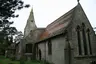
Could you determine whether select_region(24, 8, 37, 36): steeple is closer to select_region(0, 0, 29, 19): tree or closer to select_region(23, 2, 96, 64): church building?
select_region(23, 2, 96, 64): church building

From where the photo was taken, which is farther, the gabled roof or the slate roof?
the slate roof

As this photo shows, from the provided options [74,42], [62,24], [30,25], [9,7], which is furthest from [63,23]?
[30,25]

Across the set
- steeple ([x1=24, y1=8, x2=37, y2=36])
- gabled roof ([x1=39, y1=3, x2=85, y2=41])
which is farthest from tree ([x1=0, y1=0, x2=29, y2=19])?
steeple ([x1=24, y1=8, x2=37, y2=36])

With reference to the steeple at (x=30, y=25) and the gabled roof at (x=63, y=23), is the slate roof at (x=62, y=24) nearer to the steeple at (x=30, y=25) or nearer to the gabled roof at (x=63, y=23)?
the gabled roof at (x=63, y=23)

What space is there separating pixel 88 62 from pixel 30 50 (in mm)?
15278

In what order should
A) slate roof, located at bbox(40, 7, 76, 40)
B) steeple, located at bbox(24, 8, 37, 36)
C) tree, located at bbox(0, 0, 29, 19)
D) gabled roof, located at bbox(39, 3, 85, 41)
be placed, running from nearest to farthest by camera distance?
tree, located at bbox(0, 0, 29, 19), gabled roof, located at bbox(39, 3, 85, 41), slate roof, located at bbox(40, 7, 76, 40), steeple, located at bbox(24, 8, 37, 36)

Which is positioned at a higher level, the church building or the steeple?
the steeple

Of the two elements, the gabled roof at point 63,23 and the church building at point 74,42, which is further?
the gabled roof at point 63,23

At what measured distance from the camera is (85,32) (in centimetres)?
1819

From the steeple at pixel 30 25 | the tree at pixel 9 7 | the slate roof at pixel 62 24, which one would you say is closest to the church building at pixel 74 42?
the slate roof at pixel 62 24

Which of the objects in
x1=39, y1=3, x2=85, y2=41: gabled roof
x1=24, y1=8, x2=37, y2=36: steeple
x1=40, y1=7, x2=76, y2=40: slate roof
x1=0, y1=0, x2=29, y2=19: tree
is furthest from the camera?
x1=24, y1=8, x2=37, y2=36: steeple

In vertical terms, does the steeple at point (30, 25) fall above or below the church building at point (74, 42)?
above

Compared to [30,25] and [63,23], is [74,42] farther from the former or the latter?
[30,25]

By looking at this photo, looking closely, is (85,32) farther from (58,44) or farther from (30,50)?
(30,50)
